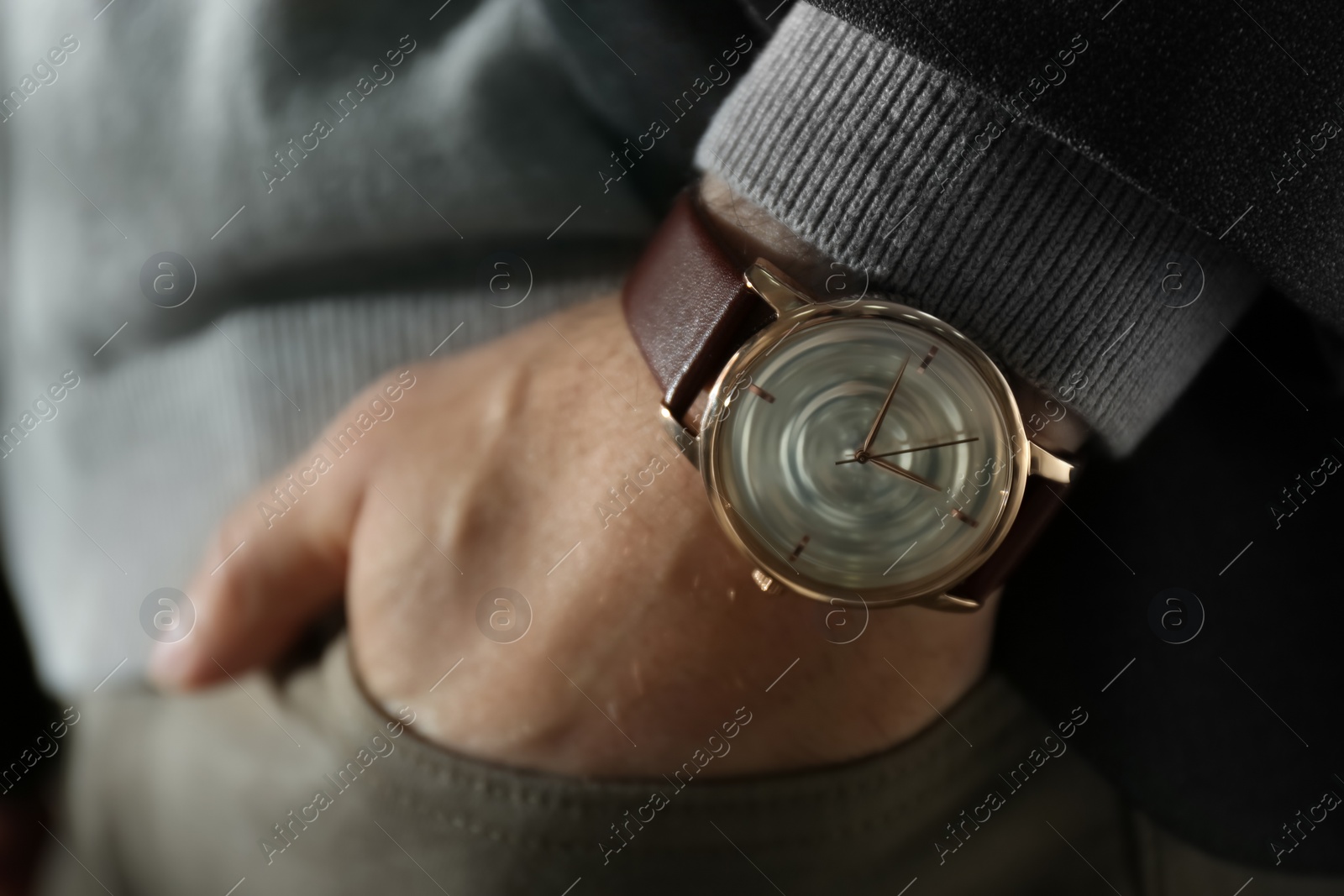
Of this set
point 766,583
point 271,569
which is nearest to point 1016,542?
point 766,583

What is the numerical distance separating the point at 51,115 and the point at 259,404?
0.26 meters

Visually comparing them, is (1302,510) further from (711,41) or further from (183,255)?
(183,255)

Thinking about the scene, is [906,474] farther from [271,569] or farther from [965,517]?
[271,569]

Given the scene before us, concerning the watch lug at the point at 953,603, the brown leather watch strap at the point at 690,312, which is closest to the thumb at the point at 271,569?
the brown leather watch strap at the point at 690,312

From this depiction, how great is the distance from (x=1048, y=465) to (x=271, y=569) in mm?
434

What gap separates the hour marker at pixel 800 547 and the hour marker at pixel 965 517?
0.06 metres

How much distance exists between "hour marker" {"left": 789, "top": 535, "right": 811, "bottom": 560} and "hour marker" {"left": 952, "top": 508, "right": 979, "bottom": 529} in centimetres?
6

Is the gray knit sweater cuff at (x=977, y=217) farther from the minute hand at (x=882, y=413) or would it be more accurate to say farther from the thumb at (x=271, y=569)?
the thumb at (x=271, y=569)

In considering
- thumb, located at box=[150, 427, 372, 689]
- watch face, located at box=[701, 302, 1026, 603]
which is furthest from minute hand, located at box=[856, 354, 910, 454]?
thumb, located at box=[150, 427, 372, 689]

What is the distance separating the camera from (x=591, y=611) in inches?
16.4

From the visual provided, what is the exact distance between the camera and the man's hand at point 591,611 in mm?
409

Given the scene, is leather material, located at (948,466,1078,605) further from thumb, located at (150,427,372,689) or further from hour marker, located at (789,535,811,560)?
thumb, located at (150,427,372,689)

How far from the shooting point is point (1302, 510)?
0.49 metres

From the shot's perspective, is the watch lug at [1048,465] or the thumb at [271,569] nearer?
the watch lug at [1048,465]
